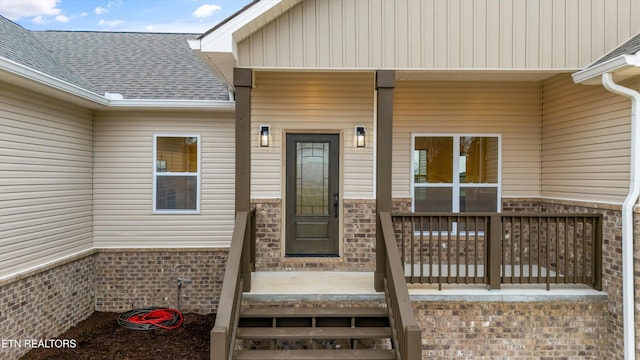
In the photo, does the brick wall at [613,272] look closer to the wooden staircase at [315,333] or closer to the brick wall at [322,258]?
the wooden staircase at [315,333]

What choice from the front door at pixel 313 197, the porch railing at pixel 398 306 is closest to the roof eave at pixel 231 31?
the front door at pixel 313 197

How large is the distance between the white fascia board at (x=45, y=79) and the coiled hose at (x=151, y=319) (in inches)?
129

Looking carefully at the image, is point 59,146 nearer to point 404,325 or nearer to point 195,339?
point 195,339

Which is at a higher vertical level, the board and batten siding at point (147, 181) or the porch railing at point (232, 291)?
the board and batten siding at point (147, 181)

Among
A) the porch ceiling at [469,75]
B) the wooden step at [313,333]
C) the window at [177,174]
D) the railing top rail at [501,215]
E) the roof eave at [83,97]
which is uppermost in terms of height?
the porch ceiling at [469,75]

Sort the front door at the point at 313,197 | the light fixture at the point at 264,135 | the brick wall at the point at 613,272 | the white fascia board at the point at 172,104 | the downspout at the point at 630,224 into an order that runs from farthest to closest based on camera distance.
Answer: the white fascia board at the point at 172,104 → the front door at the point at 313,197 → the light fixture at the point at 264,135 → the brick wall at the point at 613,272 → the downspout at the point at 630,224

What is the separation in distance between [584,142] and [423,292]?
296 cm

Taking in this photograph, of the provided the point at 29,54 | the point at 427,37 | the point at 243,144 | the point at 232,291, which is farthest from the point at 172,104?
the point at 427,37

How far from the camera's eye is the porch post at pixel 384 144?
4977mm

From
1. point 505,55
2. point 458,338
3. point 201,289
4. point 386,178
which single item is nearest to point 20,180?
point 201,289

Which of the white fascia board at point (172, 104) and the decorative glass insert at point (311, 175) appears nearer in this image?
the decorative glass insert at point (311, 175)

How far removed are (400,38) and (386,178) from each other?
1.67 m

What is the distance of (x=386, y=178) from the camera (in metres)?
5.00

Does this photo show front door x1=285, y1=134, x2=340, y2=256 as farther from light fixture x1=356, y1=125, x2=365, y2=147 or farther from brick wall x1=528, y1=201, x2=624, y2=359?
brick wall x1=528, y1=201, x2=624, y2=359
